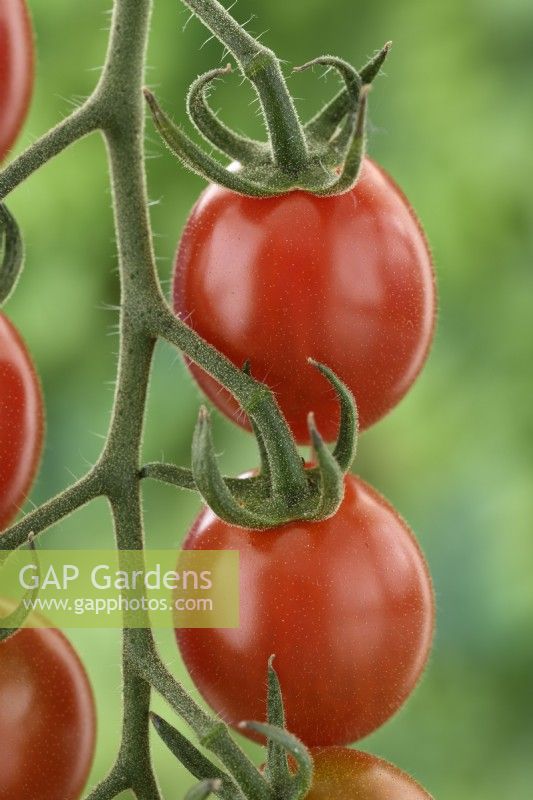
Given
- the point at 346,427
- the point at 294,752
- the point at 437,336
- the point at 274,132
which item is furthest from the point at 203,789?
the point at 437,336

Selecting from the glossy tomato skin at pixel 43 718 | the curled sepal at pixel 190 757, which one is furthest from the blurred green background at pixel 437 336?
the curled sepal at pixel 190 757

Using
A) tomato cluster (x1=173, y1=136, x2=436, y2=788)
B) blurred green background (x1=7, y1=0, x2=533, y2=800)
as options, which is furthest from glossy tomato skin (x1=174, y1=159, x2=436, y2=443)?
blurred green background (x1=7, y1=0, x2=533, y2=800)

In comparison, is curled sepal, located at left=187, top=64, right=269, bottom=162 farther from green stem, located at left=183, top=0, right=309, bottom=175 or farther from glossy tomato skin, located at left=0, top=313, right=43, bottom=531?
glossy tomato skin, located at left=0, top=313, right=43, bottom=531

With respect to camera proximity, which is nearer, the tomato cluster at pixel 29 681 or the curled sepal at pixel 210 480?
the curled sepal at pixel 210 480

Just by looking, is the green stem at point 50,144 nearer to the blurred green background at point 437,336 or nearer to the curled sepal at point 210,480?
the curled sepal at point 210,480

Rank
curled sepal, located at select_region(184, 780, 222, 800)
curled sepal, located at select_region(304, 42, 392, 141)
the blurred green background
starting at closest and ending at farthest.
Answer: curled sepal, located at select_region(184, 780, 222, 800)
curled sepal, located at select_region(304, 42, 392, 141)
the blurred green background

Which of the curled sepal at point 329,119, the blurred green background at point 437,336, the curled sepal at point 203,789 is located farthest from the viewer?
the blurred green background at point 437,336

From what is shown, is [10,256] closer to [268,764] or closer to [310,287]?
[310,287]
